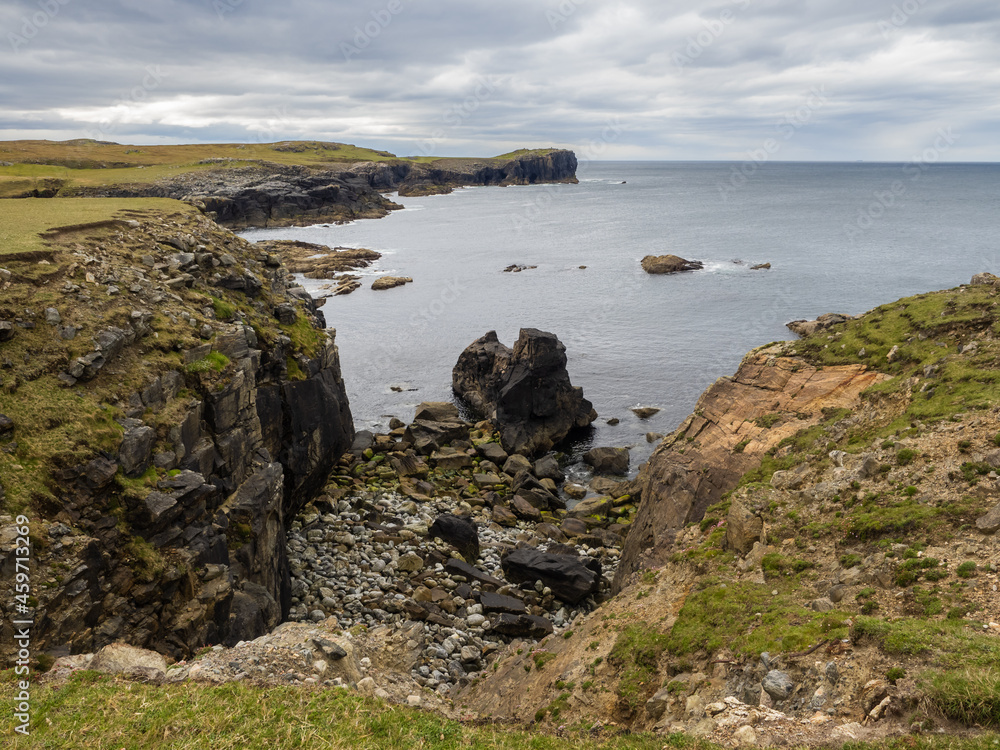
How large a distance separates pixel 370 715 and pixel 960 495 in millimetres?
17207

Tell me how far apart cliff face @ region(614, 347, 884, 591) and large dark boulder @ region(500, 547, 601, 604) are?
2.46m

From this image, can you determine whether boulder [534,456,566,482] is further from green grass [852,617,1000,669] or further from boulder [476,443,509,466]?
green grass [852,617,1000,669]

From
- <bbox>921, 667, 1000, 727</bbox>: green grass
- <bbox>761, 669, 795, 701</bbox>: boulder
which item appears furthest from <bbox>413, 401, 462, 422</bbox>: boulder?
<bbox>921, 667, 1000, 727</bbox>: green grass

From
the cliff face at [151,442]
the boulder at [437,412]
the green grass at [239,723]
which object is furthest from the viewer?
the boulder at [437,412]

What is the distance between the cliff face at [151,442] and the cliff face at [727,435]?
16.7 meters

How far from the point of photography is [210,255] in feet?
111

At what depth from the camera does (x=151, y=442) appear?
860 inches

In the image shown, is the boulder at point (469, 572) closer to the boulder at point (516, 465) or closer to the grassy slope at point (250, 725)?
the boulder at point (516, 465)

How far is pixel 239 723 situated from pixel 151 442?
42.4 ft

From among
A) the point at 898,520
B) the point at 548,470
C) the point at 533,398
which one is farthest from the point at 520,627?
the point at 533,398

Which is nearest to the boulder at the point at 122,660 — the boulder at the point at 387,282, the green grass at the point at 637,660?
the green grass at the point at 637,660

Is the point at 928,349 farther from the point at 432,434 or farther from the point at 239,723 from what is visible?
the point at 432,434

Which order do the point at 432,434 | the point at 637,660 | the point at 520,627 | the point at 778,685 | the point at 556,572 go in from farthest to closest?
the point at 432,434 < the point at 556,572 < the point at 520,627 < the point at 637,660 < the point at 778,685

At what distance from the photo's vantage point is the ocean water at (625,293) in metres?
64.9
